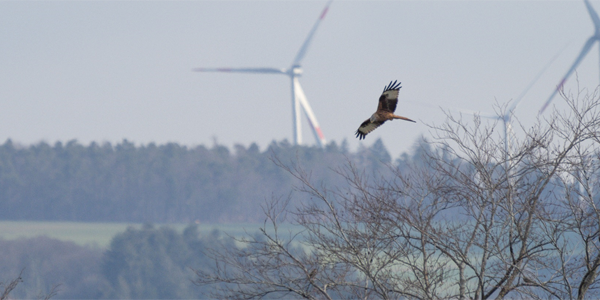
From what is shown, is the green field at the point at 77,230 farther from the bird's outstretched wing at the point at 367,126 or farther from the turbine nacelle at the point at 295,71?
the bird's outstretched wing at the point at 367,126

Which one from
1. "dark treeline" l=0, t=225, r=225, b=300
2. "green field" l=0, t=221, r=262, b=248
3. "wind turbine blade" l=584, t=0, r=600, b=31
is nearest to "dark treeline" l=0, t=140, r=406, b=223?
"green field" l=0, t=221, r=262, b=248

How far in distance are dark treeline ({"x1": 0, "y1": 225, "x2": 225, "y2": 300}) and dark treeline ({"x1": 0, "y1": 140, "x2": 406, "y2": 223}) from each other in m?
24.1

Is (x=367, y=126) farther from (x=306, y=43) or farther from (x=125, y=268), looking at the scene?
(x=125, y=268)

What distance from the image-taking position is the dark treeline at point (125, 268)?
87.1 metres

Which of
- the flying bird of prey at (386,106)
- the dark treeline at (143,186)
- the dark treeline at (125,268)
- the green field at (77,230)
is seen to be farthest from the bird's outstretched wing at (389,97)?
the dark treeline at (143,186)

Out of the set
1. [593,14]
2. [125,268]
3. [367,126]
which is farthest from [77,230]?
[367,126]

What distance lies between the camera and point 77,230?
117m

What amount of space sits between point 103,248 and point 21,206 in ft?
92.6

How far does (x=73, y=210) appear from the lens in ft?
405

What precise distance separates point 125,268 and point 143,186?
117 ft

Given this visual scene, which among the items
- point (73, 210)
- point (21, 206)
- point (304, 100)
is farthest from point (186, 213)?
point (304, 100)

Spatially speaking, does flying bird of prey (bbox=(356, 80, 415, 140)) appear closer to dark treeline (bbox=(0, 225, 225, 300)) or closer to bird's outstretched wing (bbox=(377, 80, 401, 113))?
bird's outstretched wing (bbox=(377, 80, 401, 113))

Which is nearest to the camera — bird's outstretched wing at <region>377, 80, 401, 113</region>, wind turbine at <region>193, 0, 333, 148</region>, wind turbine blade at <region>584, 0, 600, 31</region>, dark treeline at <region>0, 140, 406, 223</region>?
bird's outstretched wing at <region>377, 80, 401, 113</region>

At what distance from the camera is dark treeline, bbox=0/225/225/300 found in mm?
87062
